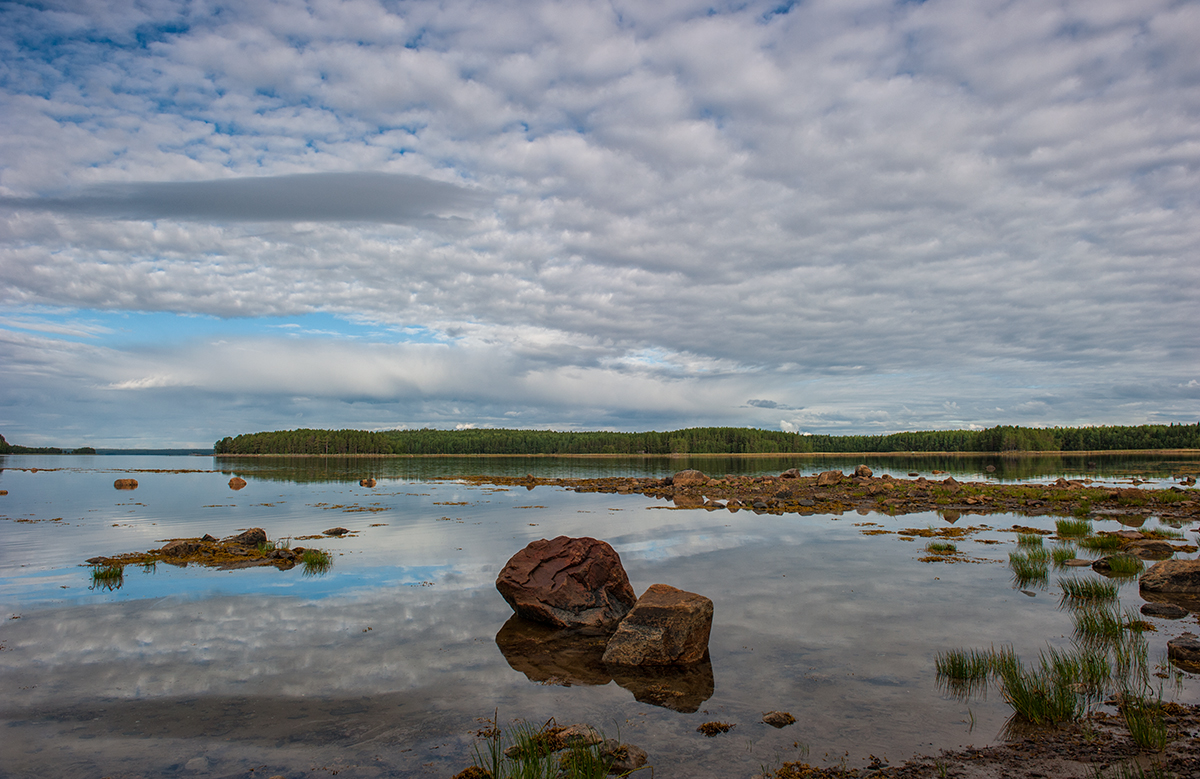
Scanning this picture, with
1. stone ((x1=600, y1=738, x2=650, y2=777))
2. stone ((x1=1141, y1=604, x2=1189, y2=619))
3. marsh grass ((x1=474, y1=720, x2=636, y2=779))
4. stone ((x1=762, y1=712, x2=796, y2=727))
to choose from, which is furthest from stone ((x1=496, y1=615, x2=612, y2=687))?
stone ((x1=1141, y1=604, x2=1189, y2=619))

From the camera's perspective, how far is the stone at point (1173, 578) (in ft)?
49.0

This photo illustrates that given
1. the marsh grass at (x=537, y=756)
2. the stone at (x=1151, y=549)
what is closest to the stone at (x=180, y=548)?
the marsh grass at (x=537, y=756)

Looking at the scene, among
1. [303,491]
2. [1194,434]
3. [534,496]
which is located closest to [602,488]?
[534,496]

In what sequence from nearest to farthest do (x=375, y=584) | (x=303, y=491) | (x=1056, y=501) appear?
(x=375, y=584) → (x=1056, y=501) → (x=303, y=491)

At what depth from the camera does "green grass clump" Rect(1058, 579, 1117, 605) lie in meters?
14.4

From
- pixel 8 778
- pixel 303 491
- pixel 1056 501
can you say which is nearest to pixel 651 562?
pixel 8 778

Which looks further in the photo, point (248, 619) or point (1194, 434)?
point (1194, 434)

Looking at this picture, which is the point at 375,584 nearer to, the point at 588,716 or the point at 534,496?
the point at 588,716

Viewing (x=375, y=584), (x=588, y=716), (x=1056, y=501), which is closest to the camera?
(x=588, y=716)

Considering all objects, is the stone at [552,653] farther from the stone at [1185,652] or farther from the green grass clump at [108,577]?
the green grass clump at [108,577]

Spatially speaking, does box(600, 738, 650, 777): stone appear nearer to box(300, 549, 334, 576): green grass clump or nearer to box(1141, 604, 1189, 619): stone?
box(1141, 604, 1189, 619): stone

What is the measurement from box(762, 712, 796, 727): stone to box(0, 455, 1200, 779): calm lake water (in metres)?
0.18

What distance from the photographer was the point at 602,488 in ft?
191

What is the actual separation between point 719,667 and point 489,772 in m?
5.17
